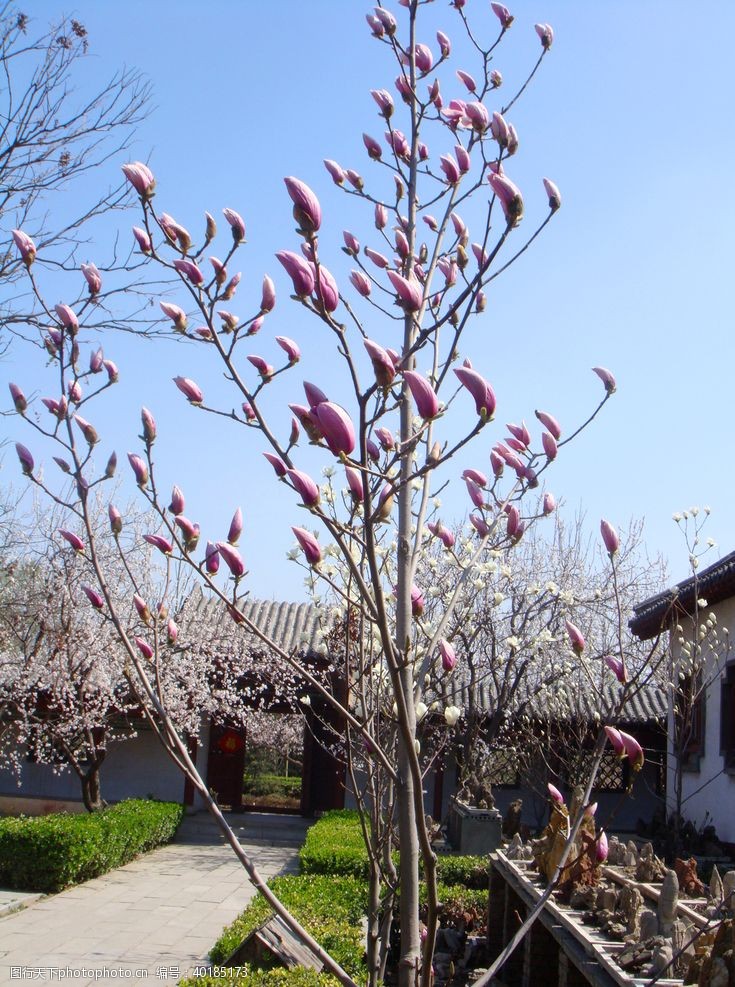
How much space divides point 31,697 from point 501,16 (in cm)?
1408

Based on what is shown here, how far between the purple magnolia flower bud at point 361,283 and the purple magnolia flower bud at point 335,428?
3.03 feet

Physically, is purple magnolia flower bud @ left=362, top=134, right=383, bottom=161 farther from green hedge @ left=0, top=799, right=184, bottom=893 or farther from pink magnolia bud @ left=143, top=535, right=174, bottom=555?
green hedge @ left=0, top=799, right=184, bottom=893

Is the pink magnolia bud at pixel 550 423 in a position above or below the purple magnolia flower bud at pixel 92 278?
below

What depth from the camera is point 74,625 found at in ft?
49.6

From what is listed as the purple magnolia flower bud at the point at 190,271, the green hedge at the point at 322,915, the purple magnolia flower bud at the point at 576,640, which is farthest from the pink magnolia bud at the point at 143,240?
the green hedge at the point at 322,915

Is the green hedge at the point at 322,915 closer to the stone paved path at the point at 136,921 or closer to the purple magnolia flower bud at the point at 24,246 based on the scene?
the stone paved path at the point at 136,921

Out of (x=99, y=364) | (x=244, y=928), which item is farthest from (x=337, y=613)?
(x=244, y=928)

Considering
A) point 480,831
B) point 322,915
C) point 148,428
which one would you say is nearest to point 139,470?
point 148,428

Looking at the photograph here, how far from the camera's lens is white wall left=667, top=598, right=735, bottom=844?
9.84 meters

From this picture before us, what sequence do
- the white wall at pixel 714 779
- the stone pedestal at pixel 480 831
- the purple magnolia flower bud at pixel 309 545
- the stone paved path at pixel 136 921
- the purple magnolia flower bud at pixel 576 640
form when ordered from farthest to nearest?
the stone pedestal at pixel 480 831
the white wall at pixel 714 779
the stone paved path at pixel 136 921
the purple magnolia flower bud at pixel 576 640
the purple magnolia flower bud at pixel 309 545

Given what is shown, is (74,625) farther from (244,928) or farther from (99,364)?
(99,364)

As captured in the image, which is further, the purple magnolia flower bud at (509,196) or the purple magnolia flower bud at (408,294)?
the purple magnolia flower bud at (509,196)

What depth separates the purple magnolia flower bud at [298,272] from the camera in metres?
1.66

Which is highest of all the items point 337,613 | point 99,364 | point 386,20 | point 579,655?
point 386,20
